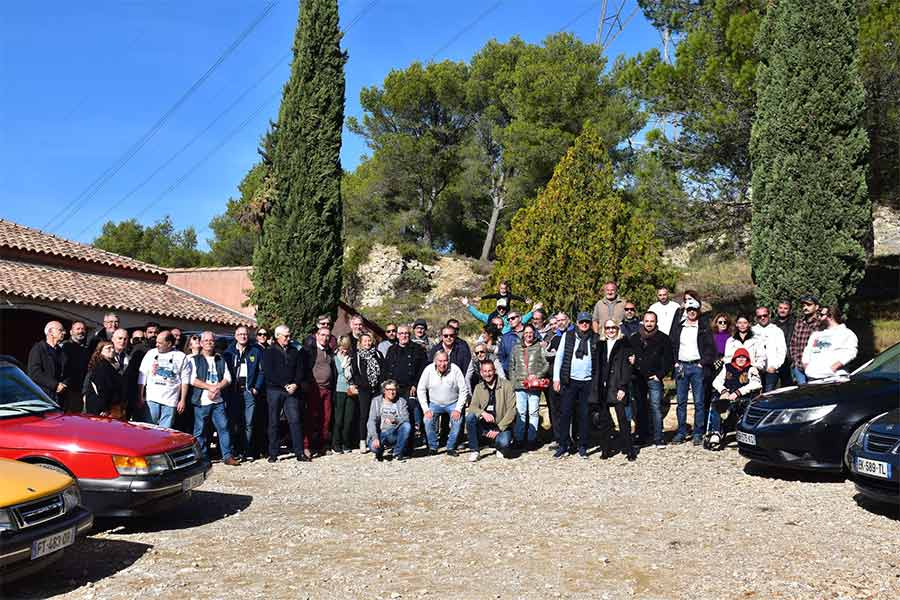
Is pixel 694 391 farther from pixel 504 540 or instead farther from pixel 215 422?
pixel 215 422

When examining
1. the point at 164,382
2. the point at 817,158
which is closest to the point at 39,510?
the point at 164,382

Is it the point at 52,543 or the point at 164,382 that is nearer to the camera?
the point at 52,543

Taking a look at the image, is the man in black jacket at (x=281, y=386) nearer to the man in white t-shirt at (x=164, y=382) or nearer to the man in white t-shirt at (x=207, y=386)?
the man in white t-shirt at (x=207, y=386)

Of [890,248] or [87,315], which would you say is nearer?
[87,315]

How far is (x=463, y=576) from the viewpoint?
555cm

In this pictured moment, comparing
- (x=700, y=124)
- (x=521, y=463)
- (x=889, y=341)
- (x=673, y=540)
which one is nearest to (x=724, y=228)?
(x=700, y=124)

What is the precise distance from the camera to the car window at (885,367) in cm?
857

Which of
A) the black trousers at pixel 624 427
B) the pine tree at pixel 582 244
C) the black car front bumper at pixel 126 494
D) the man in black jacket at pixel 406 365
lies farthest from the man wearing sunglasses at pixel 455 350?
the pine tree at pixel 582 244

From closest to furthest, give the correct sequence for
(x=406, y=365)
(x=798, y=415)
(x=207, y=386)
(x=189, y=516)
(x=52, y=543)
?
1. (x=52, y=543)
2. (x=189, y=516)
3. (x=798, y=415)
4. (x=207, y=386)
5. (x=406, y=365)

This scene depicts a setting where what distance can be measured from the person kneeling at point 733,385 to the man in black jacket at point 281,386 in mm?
5838

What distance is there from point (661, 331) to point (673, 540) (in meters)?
4.96

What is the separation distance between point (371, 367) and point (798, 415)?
5.99 meters

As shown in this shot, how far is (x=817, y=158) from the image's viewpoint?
15133 mm

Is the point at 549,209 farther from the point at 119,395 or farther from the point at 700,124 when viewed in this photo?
the point at 119,395
